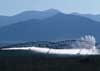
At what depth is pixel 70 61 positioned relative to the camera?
18.1 m

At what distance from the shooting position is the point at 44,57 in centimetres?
1852

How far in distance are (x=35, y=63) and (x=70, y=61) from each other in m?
2.19

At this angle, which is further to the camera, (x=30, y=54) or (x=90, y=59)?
(x=30, y=54)

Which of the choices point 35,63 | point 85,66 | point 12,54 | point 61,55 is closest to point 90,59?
point 85,66

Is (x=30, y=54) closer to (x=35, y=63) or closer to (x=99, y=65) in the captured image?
(x=35, y=63)

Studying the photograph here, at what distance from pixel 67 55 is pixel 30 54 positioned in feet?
8.35

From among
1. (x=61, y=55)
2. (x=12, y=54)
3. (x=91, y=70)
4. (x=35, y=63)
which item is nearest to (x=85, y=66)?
(x=91, y=70)

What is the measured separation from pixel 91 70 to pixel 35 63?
11.4ft

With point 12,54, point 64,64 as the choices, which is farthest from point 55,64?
point 12,54

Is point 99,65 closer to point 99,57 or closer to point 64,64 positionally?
point 99,57

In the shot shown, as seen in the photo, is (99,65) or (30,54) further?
(30,54)

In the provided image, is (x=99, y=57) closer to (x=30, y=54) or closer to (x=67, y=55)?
(x=67, y=55)

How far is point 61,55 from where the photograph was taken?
18.6 meters

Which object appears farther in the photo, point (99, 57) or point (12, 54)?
point (12, 54)
